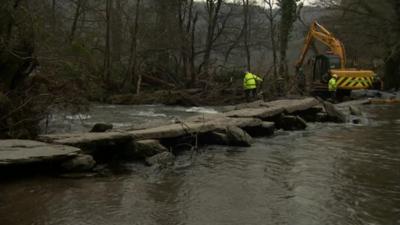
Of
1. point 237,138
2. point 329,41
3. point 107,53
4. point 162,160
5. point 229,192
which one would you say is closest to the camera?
point 229,192

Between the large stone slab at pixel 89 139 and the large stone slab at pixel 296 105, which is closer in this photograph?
the large stone slab at pixel 89 139

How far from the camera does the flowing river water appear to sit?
5527mm

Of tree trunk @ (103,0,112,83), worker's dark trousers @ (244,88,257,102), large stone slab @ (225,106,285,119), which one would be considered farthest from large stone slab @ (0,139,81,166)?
tree trunk @ (103,0,112,83)

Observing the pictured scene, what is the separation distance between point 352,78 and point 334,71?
2.92 feet

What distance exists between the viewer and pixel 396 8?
27609 millimetres

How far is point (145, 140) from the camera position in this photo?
8914 millimetres

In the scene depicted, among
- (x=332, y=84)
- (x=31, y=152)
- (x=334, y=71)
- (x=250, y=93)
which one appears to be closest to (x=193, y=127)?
(x=31, y=152)

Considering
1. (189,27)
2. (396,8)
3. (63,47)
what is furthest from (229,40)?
(63,47)

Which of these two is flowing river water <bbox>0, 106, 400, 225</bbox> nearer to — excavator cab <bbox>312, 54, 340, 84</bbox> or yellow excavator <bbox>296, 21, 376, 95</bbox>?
yellow excavator <bbox>296, 21, 376, 95</bbox>

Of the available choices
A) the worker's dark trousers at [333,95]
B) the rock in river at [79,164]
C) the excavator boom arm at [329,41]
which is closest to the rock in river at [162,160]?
the rock in river at [79,164]

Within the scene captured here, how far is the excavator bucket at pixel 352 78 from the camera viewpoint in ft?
75.8

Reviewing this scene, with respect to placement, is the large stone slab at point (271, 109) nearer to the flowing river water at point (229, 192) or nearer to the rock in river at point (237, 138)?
the rock in river at point (237, 138)

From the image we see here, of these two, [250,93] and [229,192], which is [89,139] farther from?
[250,93]

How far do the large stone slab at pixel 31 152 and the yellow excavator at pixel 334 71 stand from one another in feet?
58.1
